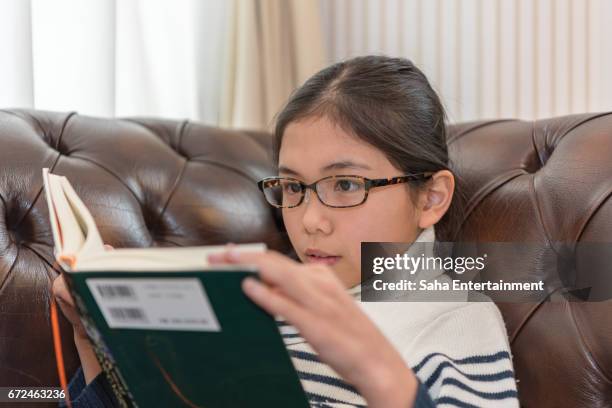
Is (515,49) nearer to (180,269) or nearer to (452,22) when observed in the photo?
(452,22)

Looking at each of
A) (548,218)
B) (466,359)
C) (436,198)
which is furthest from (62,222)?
(548,218)

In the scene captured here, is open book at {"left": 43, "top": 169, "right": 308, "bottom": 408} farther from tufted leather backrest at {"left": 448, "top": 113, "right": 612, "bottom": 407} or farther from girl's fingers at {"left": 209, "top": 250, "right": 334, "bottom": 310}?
tufted leather backrest at {"left": 448, "top": 113, "right": 612, "bottom": 407}

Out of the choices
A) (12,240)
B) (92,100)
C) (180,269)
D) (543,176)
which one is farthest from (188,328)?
(92,100)

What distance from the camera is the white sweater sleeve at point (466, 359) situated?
2.97 feet

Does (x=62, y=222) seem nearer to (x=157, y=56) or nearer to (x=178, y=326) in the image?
(x=178, y=326)

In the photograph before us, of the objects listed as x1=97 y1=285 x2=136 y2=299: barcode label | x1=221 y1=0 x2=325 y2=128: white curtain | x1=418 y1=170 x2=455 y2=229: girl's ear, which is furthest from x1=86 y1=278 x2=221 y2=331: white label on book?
x1=221 y1=0 x2=325 y2=128: white curtain

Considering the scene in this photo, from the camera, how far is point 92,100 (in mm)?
1689

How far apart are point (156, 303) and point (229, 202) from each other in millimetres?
756

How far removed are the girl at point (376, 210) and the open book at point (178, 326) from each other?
0.24m

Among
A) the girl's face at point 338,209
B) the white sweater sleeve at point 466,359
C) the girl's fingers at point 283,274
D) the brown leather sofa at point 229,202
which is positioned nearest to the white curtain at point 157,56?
the brown leather sofa at point 229,202

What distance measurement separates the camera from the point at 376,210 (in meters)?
1.11

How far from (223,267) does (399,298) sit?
61cm

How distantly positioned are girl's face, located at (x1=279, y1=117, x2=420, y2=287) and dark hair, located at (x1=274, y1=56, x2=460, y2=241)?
0.02 metres

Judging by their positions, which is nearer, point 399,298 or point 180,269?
point 180,269
